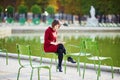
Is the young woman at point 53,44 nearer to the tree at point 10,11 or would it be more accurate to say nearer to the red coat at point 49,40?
the red coat at point 49,40

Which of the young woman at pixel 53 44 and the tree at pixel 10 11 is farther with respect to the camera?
the tree at pixel 10 11

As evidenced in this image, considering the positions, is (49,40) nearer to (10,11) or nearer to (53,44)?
(53,44)

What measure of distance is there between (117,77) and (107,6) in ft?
159

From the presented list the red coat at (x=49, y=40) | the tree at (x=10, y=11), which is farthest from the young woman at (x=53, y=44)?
the tree at (x=10, y=11)

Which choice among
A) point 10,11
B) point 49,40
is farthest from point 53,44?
point 10,11

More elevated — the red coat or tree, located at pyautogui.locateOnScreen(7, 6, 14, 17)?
the red coat

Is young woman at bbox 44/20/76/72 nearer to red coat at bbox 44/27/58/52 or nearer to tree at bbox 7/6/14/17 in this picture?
red coat at bbox 44/27/58/52

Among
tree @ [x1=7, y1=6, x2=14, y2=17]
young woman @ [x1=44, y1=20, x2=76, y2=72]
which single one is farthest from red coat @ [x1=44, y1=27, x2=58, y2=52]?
tree @ [x1=7, y1=6, x2=14, y2=17]

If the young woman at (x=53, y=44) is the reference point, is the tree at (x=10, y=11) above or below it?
Answer: below

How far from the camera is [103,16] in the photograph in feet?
192

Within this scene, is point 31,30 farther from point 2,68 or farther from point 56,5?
point 56,5

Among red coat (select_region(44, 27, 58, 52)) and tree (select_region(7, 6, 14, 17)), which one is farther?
tree (select_region(7, 6, 14, 17))

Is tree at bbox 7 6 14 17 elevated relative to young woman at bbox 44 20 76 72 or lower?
lower

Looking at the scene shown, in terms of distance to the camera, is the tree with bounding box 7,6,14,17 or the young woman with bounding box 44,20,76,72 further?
the tree with bounding box 7,6,14,17
